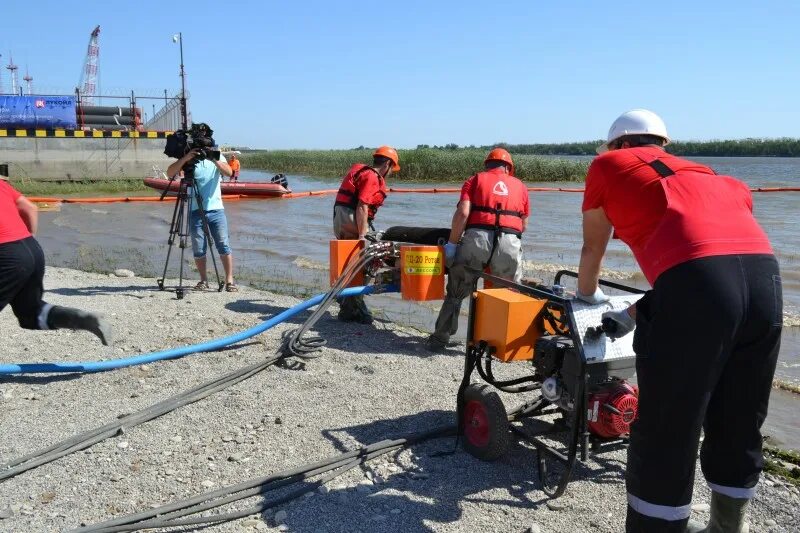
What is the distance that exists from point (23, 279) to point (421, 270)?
119 inches

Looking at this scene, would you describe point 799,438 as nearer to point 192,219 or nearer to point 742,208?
point 742,208

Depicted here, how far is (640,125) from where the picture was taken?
309 cm

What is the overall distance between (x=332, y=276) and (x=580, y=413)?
385 cm

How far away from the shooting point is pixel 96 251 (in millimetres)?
13469

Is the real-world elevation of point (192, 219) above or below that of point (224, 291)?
above

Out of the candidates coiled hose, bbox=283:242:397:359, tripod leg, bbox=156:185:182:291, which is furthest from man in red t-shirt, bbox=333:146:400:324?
tripod leg, bbox=156:185:182:291

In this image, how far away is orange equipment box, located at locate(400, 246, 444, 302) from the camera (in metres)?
A: 6.04

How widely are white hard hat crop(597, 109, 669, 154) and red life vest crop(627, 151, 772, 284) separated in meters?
0.40

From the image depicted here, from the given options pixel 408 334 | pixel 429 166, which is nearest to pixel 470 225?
pixel 408 334

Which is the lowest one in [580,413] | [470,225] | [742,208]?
[580,413]

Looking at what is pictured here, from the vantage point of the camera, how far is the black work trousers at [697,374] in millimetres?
2461

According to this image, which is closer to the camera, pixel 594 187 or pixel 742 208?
pixel 742 208

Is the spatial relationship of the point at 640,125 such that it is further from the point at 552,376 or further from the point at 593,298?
the point at 552,376

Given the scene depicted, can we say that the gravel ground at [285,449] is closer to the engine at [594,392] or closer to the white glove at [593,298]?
the engine at [594,392]
